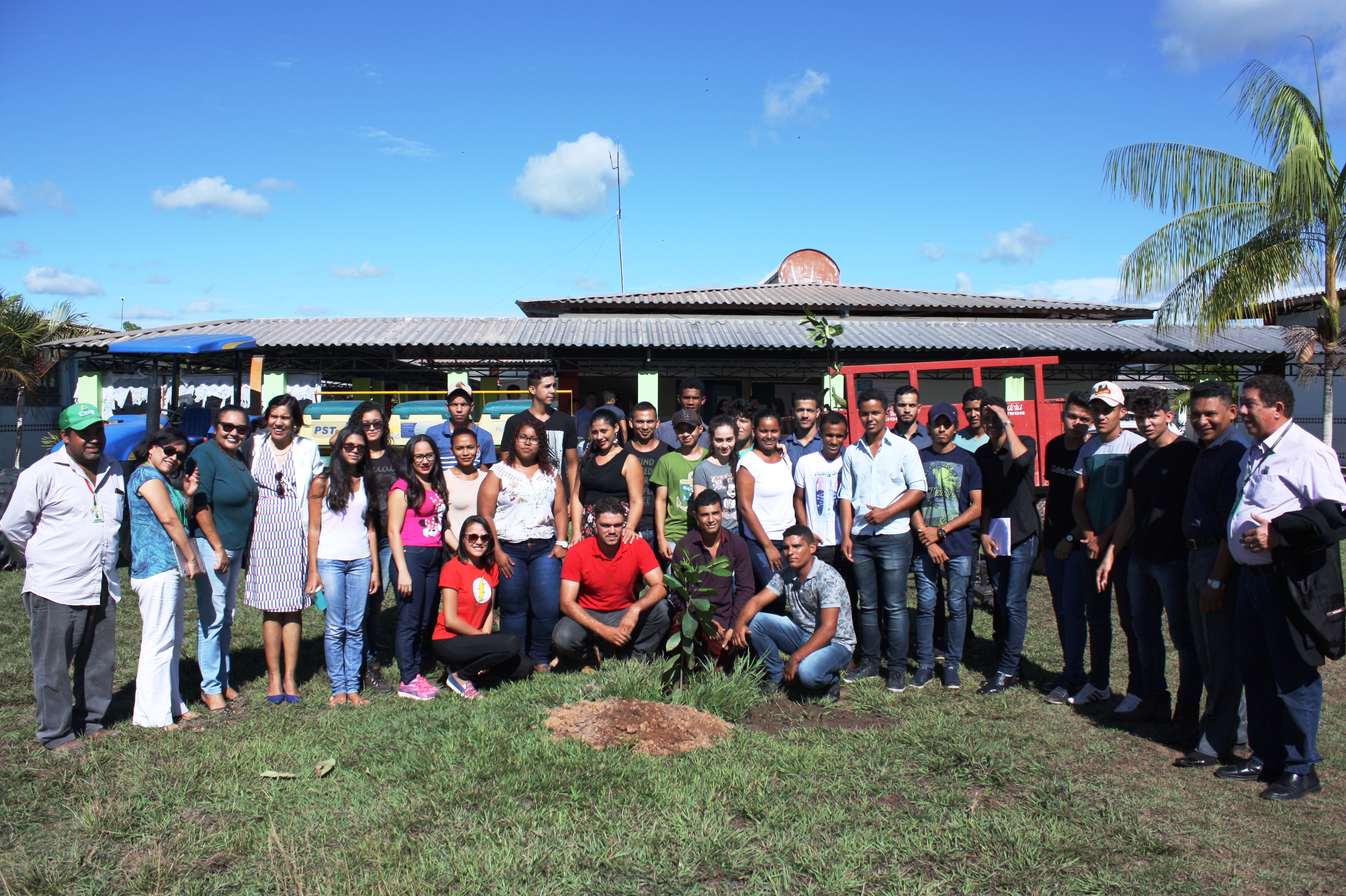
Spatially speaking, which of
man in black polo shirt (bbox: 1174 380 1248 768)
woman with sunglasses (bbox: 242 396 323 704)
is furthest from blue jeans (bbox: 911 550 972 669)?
woman with sunglasses (bbox: 242 396 323 704)

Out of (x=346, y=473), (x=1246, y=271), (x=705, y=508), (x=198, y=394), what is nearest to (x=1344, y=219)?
(x=1246, y=271)

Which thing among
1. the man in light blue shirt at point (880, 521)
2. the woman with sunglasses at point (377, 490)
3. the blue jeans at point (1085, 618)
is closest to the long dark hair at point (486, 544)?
the woman with sunglasses at point (377, 490)

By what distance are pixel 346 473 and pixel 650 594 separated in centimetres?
206

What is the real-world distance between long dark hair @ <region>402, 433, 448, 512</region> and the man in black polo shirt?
4.34m

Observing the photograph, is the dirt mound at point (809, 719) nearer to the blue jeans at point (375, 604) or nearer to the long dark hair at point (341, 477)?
the blue jeans at point (375, 604)

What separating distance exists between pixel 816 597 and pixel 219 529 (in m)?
3.65

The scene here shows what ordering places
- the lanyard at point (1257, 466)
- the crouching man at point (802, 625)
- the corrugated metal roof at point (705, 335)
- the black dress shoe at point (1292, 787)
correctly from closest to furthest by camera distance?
the black dress shoe at point (1292, 787) → the lanyard at point (1257, 466) → the crouching man at point (802, 625) → the corrugated metal roof at point (705, 335)

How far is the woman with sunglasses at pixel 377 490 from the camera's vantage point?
17.5 ft

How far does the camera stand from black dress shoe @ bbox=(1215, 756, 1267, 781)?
13.0 feet

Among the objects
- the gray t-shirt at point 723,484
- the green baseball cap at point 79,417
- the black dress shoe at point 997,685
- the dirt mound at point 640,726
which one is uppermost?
the green baseball cap at point 79,417

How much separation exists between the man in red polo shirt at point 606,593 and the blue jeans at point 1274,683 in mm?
3195

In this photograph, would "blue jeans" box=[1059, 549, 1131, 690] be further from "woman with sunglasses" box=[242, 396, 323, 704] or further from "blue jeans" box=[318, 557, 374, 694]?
"woman with sunglasses" box=[242, 396, 323, 704]

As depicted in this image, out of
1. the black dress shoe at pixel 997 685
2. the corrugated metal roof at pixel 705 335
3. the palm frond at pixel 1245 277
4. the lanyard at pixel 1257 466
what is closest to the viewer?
the lanyard at pixel 1257 466

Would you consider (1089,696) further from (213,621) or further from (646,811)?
(213,621)
